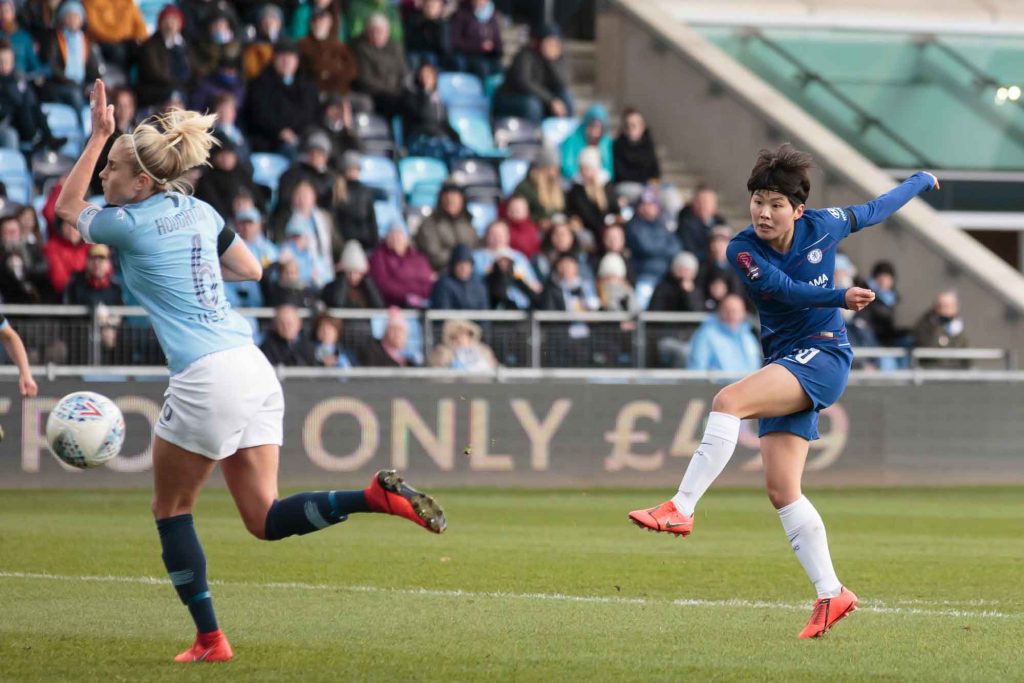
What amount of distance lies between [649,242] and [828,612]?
12.5m

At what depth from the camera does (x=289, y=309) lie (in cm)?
1627

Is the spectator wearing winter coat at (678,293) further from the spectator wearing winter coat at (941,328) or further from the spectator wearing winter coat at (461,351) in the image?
the spectator wearing winter coat at (941,328)

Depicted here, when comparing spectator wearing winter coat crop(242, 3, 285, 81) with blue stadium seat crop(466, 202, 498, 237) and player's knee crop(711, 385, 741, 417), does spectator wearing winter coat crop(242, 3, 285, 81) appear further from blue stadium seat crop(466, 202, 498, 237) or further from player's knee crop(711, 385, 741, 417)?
player's knee crop(711, 385, 741, 417)

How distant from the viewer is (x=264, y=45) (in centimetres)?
2030

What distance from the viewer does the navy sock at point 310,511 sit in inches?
258

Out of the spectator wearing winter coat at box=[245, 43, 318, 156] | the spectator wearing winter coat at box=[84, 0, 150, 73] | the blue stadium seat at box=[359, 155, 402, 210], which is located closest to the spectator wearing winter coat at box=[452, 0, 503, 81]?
the blue stadium seat at box=[359, 155, 402, 210]

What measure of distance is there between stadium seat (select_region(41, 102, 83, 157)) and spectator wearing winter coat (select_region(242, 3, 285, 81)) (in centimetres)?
222

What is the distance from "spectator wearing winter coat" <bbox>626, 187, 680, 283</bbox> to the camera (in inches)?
774

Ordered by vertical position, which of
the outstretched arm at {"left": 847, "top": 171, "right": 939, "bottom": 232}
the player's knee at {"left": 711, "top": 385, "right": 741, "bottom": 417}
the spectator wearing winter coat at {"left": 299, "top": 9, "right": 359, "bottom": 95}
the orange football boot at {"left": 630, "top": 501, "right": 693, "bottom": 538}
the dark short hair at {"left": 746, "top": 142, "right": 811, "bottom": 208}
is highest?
the spectator wearing winter coat at {"left": 299, "top": 9, "right": 359, "bottom": 95}

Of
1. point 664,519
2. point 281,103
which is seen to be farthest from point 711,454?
point 281,103

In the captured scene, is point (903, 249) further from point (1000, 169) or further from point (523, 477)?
point (523, 477)

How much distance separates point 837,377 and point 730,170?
16.2 meters

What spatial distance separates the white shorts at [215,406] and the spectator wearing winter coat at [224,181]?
11509 millimetres

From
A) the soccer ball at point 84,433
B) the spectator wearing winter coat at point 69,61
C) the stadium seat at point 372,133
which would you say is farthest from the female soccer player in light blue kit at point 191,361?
the stadium seat at point 372,133
